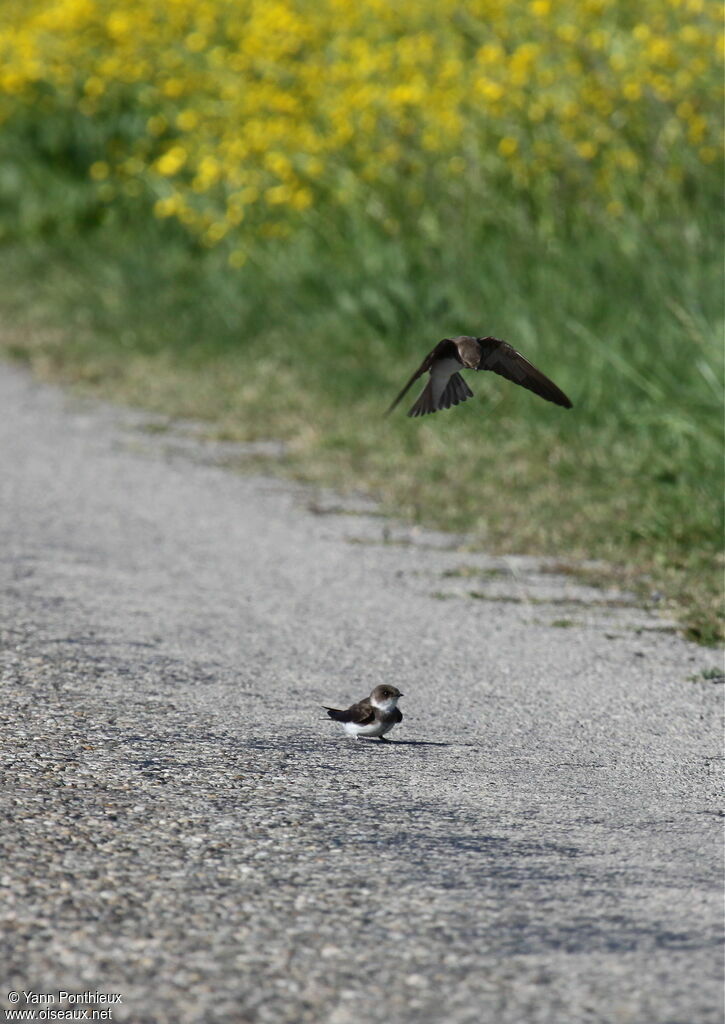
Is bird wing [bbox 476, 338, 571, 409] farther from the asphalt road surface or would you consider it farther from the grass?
the grass

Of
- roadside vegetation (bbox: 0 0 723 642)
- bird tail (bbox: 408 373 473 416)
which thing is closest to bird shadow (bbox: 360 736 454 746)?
bird tail (bbox: 408 373 473 416)

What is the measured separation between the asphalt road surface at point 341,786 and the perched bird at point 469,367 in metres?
0.85

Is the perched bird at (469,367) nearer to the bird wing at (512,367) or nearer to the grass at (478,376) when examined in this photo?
the bird wing at (512,367)

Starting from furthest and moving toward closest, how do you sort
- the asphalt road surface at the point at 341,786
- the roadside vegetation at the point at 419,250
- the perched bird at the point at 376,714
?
the roadside vegetation at the point at 419,250 → the perched bird at the point at 376,714 → the asphalt road surface at the point at 341,786

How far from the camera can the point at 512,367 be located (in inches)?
160

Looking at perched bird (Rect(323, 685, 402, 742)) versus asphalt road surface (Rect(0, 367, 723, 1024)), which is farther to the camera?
perched bird (Rect(323, 685, 402, 742))

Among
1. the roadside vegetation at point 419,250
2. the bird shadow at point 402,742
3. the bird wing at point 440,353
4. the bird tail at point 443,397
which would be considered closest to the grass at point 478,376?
the roadside vegetation at point 419,250

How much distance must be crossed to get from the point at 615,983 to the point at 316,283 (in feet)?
25.3

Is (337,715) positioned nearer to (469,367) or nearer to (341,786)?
(341,786)

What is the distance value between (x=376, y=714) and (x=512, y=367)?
894 mm

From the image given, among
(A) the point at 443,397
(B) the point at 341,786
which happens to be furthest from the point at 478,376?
(B) the point at 341,786

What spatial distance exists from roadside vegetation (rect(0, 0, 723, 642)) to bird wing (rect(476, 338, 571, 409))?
1414 millimetres

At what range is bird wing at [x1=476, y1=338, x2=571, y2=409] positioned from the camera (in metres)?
4.00

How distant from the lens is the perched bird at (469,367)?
12.9 feet
